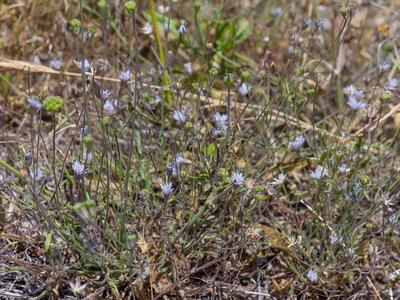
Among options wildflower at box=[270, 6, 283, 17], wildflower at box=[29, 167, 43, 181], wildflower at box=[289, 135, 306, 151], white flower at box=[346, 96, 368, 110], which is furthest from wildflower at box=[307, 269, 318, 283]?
wildflower at box=[270, 6, 283, 17]

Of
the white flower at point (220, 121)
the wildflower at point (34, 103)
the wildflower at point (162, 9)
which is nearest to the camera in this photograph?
the wildflower at point (34, 103)

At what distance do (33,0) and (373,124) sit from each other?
168cm

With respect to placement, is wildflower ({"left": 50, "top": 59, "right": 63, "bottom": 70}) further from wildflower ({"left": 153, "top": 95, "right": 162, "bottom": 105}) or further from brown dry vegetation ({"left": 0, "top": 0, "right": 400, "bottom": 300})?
wildflower ({"left": 153, "top": 95, "right": 162, "bottom": 105})

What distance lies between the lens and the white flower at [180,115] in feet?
7.72

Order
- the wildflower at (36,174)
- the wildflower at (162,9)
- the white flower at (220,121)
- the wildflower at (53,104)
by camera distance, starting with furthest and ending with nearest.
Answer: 1. the wildflower at (162,9)
2. the white flower at (220,121)
3. the wildflower at (36,174)
4. the wildflower at (53,104)

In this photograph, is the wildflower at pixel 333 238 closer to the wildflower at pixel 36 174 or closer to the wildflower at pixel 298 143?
the wildflower at pixel 298 143

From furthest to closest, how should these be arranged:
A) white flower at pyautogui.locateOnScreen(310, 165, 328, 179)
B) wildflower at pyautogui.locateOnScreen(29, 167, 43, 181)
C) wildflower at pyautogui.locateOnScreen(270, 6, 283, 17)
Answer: wildflower at pyautogui.locateOnScreen(270, 6, 283, 17)
white flower at pyautogui.locateOnScreen(310, 165, 328, 179)
wildflower at pyautogui.locateOnScreen(29, 167, 43, 181)

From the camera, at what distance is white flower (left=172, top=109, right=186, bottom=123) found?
2.35 metres

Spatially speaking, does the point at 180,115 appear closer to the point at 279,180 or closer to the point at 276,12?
the point at 279,180

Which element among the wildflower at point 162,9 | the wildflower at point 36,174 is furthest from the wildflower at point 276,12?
the wildflower at point 36,174

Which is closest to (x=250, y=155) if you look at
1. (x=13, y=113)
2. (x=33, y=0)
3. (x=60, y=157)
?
(x=60, y=157)

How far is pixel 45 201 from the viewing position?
2.28m

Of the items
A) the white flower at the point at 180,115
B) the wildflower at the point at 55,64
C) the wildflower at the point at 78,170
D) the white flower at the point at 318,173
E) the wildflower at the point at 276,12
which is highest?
the wildflower at the point at 78,170

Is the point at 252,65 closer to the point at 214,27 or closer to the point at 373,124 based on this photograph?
the point at 214,27
